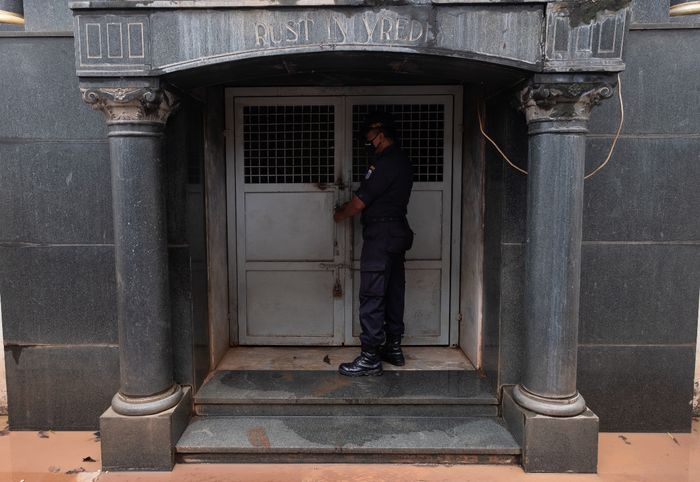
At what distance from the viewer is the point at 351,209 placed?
464cm

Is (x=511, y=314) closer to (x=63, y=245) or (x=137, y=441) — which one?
(x=137, y=441)

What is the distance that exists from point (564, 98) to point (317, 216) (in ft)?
8.62

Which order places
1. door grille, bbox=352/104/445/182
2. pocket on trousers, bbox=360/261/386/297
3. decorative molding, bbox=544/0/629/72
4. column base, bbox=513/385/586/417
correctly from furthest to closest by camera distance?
door grille, bbox=352/104/445/182, pocket on trousers, bbox=360/261/386/297, column base, bbox=513/385/586/417, decorative molding, bbox=544/0/629/72

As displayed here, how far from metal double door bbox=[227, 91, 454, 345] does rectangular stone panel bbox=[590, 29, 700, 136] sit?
1511 mm

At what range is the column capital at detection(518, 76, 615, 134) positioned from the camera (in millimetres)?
3498

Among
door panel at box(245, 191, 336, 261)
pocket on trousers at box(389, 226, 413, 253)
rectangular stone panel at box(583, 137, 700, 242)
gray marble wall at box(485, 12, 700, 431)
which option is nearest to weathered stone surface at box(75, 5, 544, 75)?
gray marble wall at box(485, 12, 700, 431)

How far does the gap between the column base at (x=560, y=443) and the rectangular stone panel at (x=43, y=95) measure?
3.99 meters

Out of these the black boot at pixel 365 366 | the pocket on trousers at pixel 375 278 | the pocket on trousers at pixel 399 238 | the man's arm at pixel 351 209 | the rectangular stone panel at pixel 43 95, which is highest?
the rectangular stone panel at pixel 43 95

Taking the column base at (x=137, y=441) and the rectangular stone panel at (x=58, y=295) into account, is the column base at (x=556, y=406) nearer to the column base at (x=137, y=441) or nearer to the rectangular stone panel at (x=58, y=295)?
the column base at (x=137, y=441)

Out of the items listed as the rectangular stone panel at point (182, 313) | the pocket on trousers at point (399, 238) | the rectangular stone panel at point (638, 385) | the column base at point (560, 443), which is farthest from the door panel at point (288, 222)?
the rectangular stone panel at point (638, 385)

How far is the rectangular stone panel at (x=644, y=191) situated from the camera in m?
4.28

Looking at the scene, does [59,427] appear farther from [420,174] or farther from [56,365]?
[420,174]

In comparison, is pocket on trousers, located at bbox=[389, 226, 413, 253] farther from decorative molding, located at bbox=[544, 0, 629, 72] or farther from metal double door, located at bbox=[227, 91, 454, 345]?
decorative molding, located at bbox=[544, 0, 629, 72]

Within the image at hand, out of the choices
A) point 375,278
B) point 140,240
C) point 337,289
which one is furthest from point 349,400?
point 140,240
